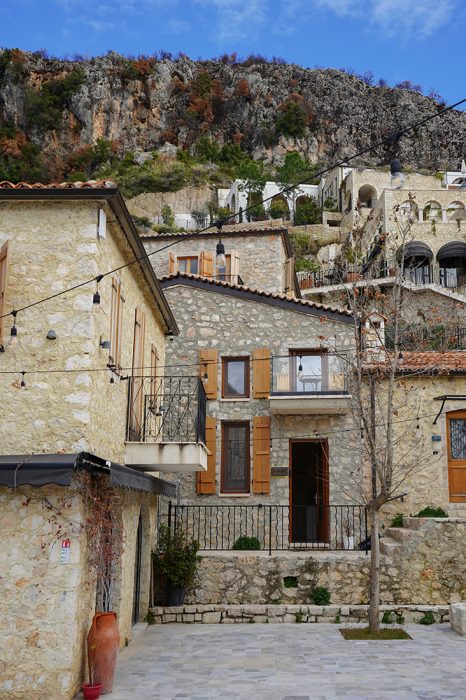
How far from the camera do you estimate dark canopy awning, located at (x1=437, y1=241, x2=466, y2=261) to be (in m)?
41.4

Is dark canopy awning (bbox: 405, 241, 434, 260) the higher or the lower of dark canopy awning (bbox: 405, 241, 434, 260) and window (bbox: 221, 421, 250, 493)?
the higher

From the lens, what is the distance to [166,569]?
1369 cm

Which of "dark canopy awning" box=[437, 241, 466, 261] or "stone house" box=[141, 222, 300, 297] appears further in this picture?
"dark canopy awning" box=[437, 241, 466, 261]

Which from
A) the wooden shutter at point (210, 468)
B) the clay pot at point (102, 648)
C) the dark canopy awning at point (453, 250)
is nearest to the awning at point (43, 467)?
the clay pot at point (102, 648)

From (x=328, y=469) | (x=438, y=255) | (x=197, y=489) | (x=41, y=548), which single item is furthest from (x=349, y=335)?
(x=438, y=255)

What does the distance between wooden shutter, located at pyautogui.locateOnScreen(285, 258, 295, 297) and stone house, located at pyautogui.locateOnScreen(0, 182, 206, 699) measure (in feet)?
48.3

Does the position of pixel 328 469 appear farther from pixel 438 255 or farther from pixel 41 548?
pixel 438 255

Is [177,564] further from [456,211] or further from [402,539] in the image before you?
[456,211]

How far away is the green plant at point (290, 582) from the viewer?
13.9 metres

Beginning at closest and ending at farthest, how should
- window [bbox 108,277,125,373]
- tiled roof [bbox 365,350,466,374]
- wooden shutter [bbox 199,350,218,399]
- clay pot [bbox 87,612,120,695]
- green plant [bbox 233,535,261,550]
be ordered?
1. clay pot [bbox 87,612,120,695]
2. window [bbox 108,277,125,373]
3. green plant [bbox 233,535,261,550]
4. tiled roof [bbox 365,350,466,374]
5. wooden shutter [bbox 199,350,218,399]

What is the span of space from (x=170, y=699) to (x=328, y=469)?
10.1m

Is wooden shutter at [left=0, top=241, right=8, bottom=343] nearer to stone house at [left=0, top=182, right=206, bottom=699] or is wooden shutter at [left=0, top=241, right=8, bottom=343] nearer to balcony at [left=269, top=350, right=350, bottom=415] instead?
stone house at [left=0, top=182, right=206, bottom=699]

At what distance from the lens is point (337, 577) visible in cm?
1395

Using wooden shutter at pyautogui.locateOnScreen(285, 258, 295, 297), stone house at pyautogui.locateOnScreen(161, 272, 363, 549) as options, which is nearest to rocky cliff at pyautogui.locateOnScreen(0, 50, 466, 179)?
wooden shutter at pyautogui.locateOnScreen(285, 258, 295, 297)
